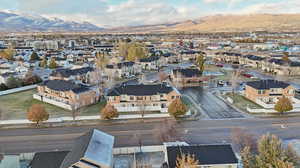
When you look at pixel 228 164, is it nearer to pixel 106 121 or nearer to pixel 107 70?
pixel 106 121

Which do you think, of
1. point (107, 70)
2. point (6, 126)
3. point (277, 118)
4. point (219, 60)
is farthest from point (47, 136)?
point (219, 60)

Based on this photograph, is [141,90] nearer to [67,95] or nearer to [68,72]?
[67,95]

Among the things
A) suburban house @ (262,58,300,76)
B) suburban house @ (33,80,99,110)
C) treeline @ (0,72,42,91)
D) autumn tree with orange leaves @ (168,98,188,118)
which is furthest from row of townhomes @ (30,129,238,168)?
suburban house @ (262,58,300,76)

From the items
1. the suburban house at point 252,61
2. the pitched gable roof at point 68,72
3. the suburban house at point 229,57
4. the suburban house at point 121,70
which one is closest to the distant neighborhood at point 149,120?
the pitched gable roof at point 68,72

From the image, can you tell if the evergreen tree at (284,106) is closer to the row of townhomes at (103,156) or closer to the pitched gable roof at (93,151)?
the row of townhomes at (103,156)

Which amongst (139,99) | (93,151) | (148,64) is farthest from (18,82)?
(93,151)

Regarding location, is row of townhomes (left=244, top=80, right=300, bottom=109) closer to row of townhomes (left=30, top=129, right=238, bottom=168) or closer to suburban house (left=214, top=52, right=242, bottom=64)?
row of townhomes (left=30, top=129, right=238, bottom=168)

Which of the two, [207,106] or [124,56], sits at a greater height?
[124,56]
